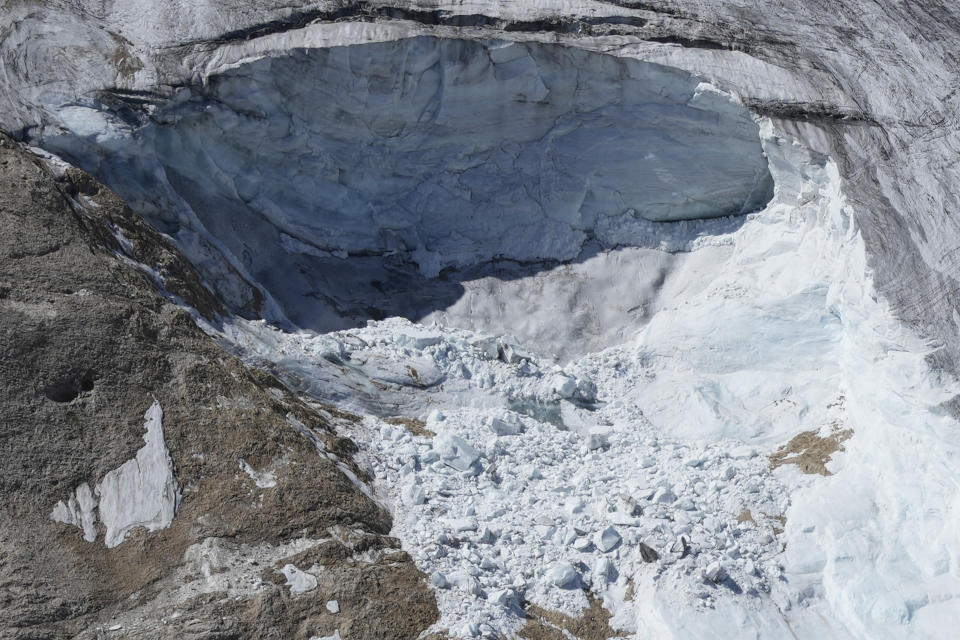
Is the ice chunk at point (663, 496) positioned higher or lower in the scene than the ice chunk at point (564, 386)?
→ higher

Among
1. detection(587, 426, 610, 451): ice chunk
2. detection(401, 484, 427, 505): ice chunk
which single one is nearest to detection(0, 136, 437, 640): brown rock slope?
detection(401, 484, 427, 505): ice chunk

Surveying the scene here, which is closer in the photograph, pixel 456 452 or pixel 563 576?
pixel 563 576

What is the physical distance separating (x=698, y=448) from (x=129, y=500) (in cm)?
561

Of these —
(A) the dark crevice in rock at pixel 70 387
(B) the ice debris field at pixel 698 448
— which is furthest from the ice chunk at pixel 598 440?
(A) the dark crevice in rock at pixel 70 387

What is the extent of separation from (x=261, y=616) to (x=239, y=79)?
24.0 ft

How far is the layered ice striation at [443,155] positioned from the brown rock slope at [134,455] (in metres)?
Answer: 2.68

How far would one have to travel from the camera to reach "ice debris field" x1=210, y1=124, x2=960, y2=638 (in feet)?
28.3

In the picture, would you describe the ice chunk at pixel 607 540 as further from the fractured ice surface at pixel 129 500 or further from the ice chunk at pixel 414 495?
the fractured ice surface at pixel 129 500

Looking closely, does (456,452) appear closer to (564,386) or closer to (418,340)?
(564,386)

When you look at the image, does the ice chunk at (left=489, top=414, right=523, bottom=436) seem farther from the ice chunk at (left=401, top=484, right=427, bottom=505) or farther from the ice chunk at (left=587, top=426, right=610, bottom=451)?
the ice chunk at (left=401, top=484, right=427, bottom=505)

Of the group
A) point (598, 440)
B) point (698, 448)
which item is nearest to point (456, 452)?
point (598, 440)

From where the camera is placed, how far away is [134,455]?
350 inches

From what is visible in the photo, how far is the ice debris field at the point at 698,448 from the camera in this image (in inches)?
339

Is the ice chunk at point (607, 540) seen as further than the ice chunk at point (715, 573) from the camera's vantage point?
Yes
